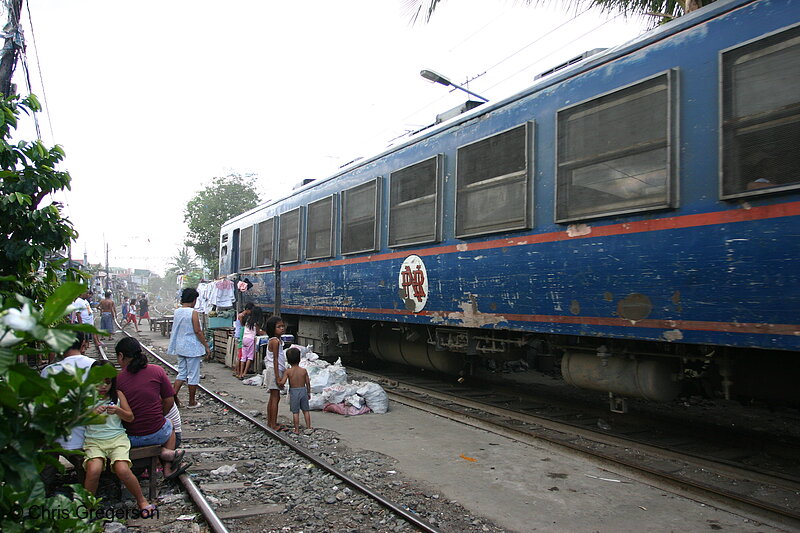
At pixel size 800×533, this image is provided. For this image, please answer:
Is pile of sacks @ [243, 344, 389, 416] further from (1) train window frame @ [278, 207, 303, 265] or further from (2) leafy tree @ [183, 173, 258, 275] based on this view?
(2) leafy tree @ [183, 173, 258, 275]

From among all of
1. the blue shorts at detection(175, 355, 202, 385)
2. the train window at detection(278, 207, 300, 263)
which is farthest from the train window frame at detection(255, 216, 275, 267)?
the blue shorts at detection(175, 355, 202, 385)

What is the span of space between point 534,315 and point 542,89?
225 cm

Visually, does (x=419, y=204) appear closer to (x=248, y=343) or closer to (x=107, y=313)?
(x=248, y=343)

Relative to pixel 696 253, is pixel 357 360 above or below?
below

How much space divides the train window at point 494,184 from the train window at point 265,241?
6.73 meters

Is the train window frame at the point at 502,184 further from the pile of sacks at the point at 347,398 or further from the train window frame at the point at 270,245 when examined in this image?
the train window frame at the point at 270,245

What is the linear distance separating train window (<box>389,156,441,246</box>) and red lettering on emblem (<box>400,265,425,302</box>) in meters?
0.38

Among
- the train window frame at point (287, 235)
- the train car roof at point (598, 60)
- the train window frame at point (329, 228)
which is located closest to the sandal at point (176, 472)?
the train car roof at point (598, 60)

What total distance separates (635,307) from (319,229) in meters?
6.67

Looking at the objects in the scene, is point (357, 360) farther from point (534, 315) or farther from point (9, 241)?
point (9, 241)

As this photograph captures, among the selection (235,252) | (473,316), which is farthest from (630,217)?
(235,252)

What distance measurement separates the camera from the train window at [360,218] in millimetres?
8469

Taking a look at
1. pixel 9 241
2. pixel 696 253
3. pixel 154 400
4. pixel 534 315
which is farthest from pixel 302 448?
pixel 696 253

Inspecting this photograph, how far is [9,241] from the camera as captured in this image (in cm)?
432
